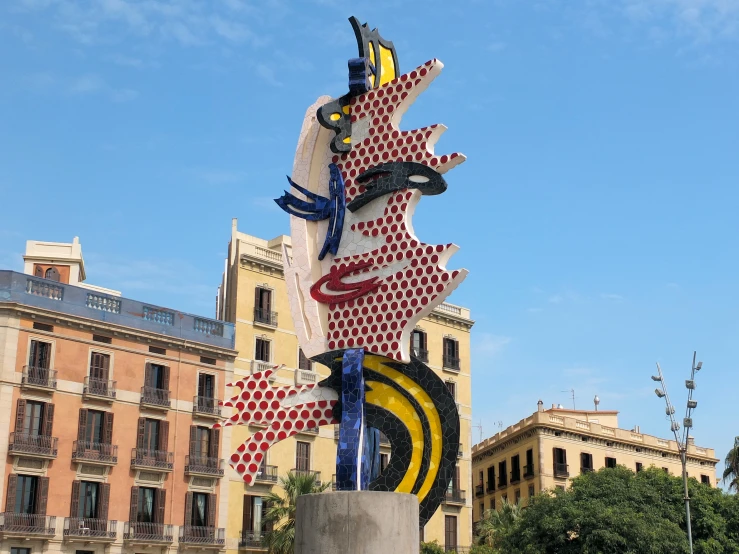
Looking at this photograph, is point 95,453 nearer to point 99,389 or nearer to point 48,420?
point 48,420

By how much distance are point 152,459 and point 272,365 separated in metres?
6.86

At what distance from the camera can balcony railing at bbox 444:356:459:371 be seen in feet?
165

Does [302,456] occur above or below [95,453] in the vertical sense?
above

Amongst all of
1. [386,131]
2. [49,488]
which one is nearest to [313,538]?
[386,131]

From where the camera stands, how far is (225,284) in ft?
160

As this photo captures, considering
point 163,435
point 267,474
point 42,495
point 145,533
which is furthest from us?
point 267,474

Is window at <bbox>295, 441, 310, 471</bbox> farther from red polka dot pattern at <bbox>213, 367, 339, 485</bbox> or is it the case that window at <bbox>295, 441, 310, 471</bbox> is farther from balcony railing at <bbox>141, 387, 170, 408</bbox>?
red polka dot pattern at <bbox>213, 367, 339, 485</bbox>

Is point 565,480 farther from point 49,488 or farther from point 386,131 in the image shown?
point 386,131

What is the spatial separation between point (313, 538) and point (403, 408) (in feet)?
12.5

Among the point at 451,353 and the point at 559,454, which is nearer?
the point at 451,353

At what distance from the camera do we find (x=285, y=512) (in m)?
37.7

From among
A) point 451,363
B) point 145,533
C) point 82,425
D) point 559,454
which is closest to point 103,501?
point 145,533

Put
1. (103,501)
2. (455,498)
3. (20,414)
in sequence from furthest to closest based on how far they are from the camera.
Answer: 1. (455,498)
2. (103,501)
3. (20,414)

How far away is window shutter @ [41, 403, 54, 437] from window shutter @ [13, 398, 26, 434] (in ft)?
2.57
